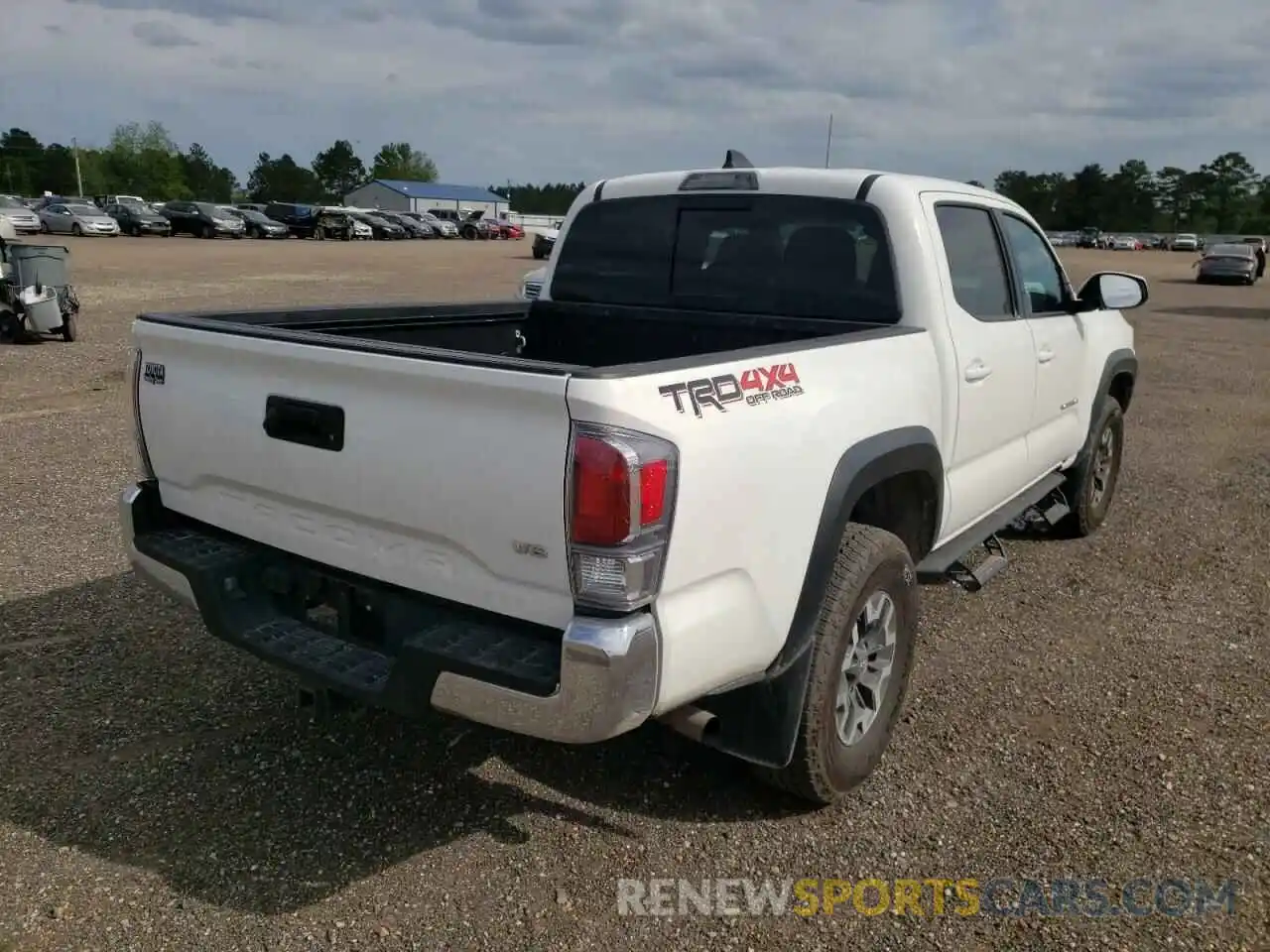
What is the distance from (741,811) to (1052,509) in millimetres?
3274

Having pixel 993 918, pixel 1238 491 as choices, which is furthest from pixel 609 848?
pixel 1238 491

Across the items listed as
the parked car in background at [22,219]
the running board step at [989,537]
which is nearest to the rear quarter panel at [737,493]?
the running board step at [989,537]

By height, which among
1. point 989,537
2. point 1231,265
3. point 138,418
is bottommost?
point 989,537

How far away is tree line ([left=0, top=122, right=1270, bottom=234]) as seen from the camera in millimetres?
108875

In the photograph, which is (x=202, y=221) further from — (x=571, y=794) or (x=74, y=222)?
(x=571, y=794)

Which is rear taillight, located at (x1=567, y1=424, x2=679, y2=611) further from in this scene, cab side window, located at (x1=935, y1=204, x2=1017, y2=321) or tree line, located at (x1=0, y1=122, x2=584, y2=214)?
tree line, located at (x1=0, y1=122, x2=584, y2=214)

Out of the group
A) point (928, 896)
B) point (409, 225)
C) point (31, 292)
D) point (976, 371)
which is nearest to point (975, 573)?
point (976, 371)

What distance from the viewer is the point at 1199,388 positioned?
12242 millimetres

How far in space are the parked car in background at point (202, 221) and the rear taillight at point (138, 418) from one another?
44822mm

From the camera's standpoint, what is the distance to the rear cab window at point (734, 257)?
3787 mm

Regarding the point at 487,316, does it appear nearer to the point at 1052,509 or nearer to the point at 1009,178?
the point at 1052,509

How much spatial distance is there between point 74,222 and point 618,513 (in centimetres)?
4562

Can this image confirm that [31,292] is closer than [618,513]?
No

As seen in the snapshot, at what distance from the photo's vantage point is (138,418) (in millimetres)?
3271
